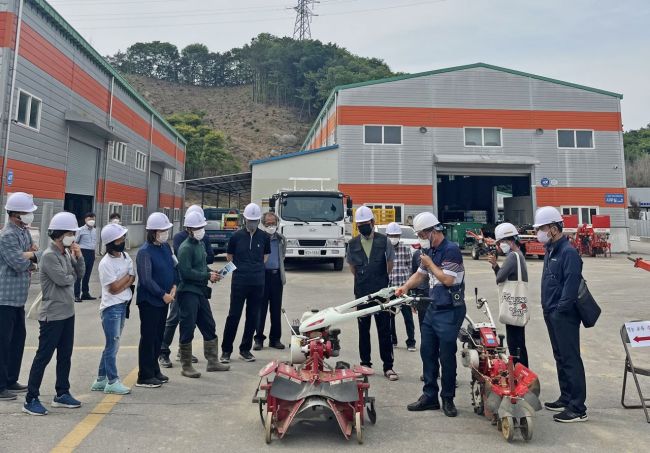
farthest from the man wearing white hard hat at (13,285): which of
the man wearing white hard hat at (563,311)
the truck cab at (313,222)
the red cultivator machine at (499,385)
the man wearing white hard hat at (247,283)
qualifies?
the truck cab at (313,222)

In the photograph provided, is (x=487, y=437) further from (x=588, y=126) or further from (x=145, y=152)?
(x=145, y=152)

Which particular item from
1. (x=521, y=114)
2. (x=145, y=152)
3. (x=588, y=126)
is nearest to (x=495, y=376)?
(x=521, y=114)

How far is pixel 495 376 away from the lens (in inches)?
151

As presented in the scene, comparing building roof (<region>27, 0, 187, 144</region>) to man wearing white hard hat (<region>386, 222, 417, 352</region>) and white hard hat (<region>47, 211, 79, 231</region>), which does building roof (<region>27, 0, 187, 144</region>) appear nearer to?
white hard hat (<region>47, 211, 79, 231</region>)

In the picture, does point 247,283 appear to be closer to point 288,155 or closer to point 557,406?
point 557,406

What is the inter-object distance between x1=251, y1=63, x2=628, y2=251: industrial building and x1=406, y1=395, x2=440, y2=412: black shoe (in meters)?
19.0

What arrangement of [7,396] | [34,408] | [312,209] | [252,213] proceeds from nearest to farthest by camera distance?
[34,408]
[7,396]
[252,213]
[312,209]

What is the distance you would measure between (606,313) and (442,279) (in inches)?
277

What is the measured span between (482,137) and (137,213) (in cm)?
Result: 2177

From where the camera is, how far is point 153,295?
4.71 m

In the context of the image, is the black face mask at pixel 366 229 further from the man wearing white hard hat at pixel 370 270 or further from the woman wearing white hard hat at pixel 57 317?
the woman wearing white hard hat at pixel 57 317

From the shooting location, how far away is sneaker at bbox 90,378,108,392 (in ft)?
15.1

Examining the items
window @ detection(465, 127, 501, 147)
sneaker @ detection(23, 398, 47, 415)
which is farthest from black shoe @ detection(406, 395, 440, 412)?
window @ detection(465, 127, 501, 147)

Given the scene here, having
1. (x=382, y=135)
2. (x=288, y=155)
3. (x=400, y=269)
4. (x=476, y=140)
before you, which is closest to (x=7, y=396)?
(x=400, y=269)
